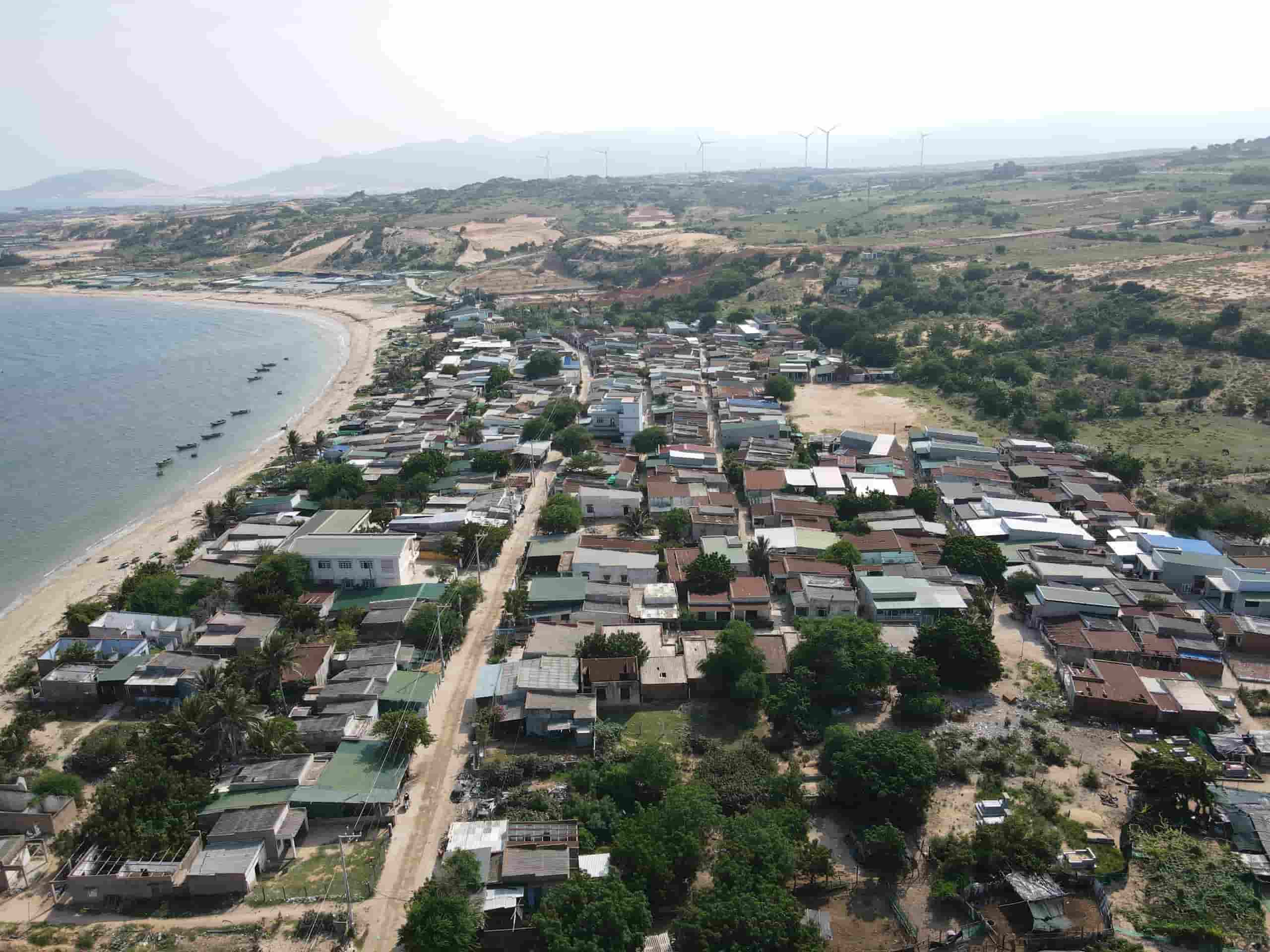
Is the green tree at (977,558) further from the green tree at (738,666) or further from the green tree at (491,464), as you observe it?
the green tree at (491,464)

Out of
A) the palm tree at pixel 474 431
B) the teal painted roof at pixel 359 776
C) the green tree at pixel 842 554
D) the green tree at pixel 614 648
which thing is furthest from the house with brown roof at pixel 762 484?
the teal painted roof at pixel 359 776

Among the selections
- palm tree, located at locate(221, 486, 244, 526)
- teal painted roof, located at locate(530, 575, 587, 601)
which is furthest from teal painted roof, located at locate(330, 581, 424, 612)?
palm tree, located at locate(221, 486, 244, 526)

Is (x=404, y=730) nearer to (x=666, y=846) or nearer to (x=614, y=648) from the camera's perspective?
(x=614, y=648)

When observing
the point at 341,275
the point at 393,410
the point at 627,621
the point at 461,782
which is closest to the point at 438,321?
the point at 393,410

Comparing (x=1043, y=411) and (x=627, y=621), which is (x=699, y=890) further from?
(x=1043, y=411)

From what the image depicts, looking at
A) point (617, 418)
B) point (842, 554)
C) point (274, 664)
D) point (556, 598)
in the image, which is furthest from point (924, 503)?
point (274, 664)
